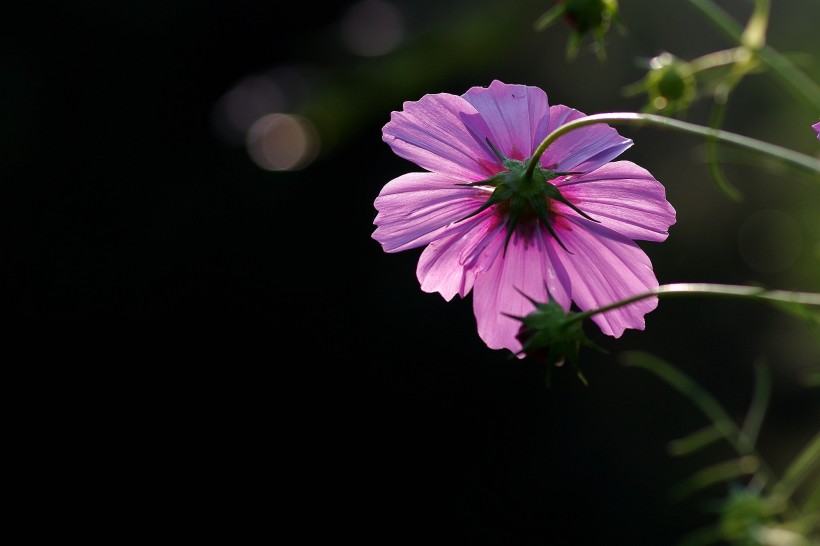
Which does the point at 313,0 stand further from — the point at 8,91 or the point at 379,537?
the point at 379,537

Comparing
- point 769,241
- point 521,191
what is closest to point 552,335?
point 521,191

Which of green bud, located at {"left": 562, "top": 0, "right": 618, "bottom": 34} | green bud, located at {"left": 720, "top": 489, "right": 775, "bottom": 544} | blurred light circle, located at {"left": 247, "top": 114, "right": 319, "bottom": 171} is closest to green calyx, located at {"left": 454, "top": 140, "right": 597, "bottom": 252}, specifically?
green bud, located at {"left": 562, "top": 0, "right": 618, "bottom": 34}

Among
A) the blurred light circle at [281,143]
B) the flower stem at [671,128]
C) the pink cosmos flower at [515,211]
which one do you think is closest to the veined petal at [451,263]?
the pink cosmos flower at [515,211]

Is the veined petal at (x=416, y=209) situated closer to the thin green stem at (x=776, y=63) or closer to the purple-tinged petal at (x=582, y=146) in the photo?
the purple-tinged petal at (x=582, y=146)

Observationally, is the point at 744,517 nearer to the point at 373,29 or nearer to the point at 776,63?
the point at 776,63

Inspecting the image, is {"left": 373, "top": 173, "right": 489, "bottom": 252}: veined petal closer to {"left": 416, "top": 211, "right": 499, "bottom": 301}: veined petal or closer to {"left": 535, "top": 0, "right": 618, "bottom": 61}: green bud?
{"left": 416, "top": 211, "right": 499, "bottom": 301}: veined petal
